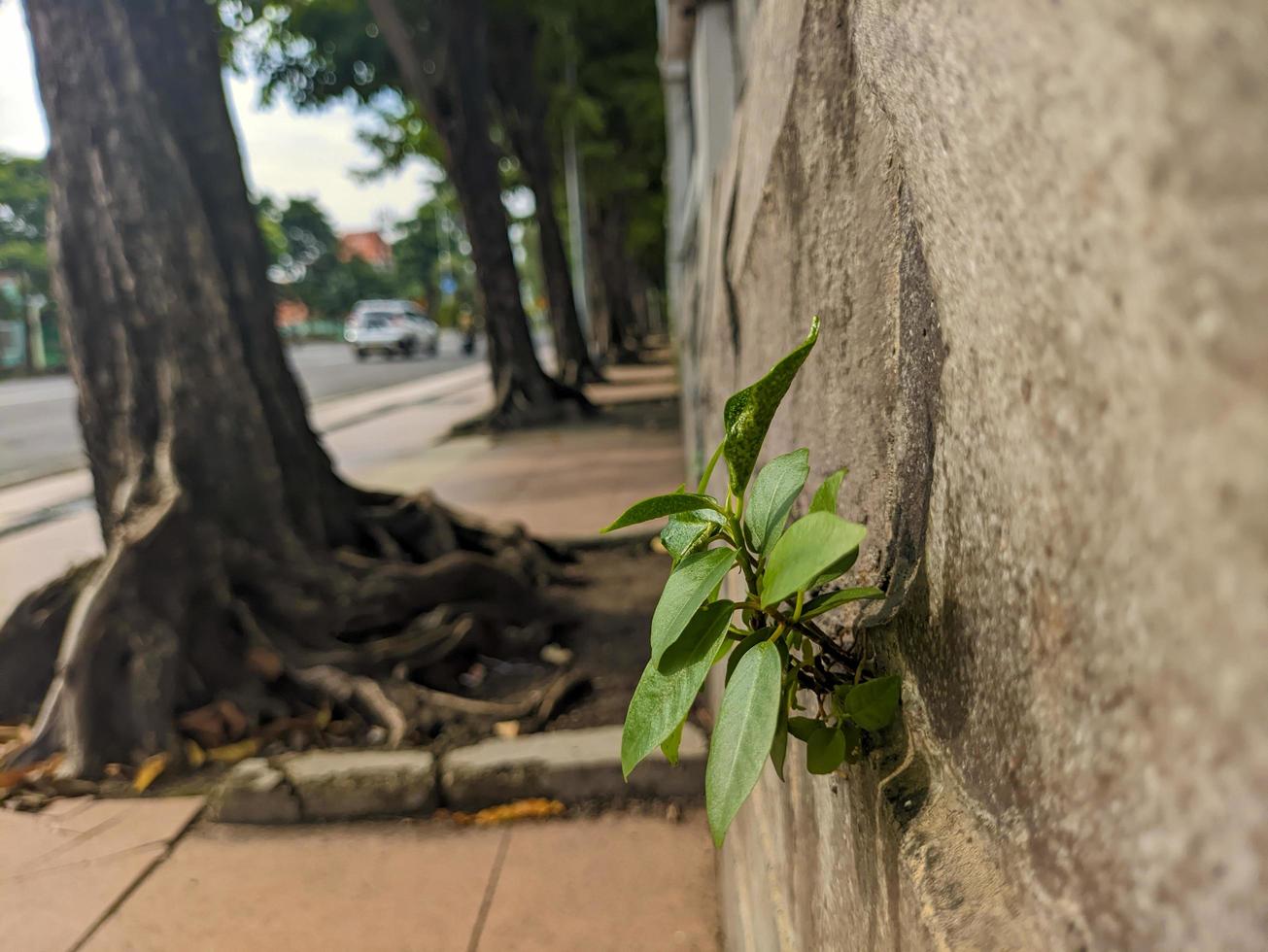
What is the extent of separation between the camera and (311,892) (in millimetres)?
2479

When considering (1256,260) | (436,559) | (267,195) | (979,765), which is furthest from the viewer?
(267,195)

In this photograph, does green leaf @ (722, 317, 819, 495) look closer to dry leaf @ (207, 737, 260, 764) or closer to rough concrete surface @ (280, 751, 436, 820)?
rough concrete surface @ (280, 751, 436, 820)

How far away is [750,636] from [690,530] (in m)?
0.13

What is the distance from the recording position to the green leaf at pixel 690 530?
935 mm

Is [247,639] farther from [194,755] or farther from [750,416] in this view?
[750,416]

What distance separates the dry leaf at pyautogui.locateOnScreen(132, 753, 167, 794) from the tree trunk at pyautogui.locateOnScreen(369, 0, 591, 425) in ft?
25.8

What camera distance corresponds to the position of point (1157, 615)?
0.41 m

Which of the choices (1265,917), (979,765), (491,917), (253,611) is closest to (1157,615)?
(1265,917)

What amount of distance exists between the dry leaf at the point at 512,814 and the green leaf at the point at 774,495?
2.08 metres

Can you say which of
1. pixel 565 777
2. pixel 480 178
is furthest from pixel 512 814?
pixel 480 178

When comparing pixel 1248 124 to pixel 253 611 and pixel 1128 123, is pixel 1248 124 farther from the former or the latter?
pixel 253 611

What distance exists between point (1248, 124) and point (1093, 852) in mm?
335

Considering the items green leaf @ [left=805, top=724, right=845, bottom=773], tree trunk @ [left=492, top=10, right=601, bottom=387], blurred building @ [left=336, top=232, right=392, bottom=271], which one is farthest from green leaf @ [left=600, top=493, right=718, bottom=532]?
blurred building @ [left=336, top=232, right=392, bottom=271]

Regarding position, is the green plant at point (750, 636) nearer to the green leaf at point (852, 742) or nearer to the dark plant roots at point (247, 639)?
the green leaf at point (852, 742)
